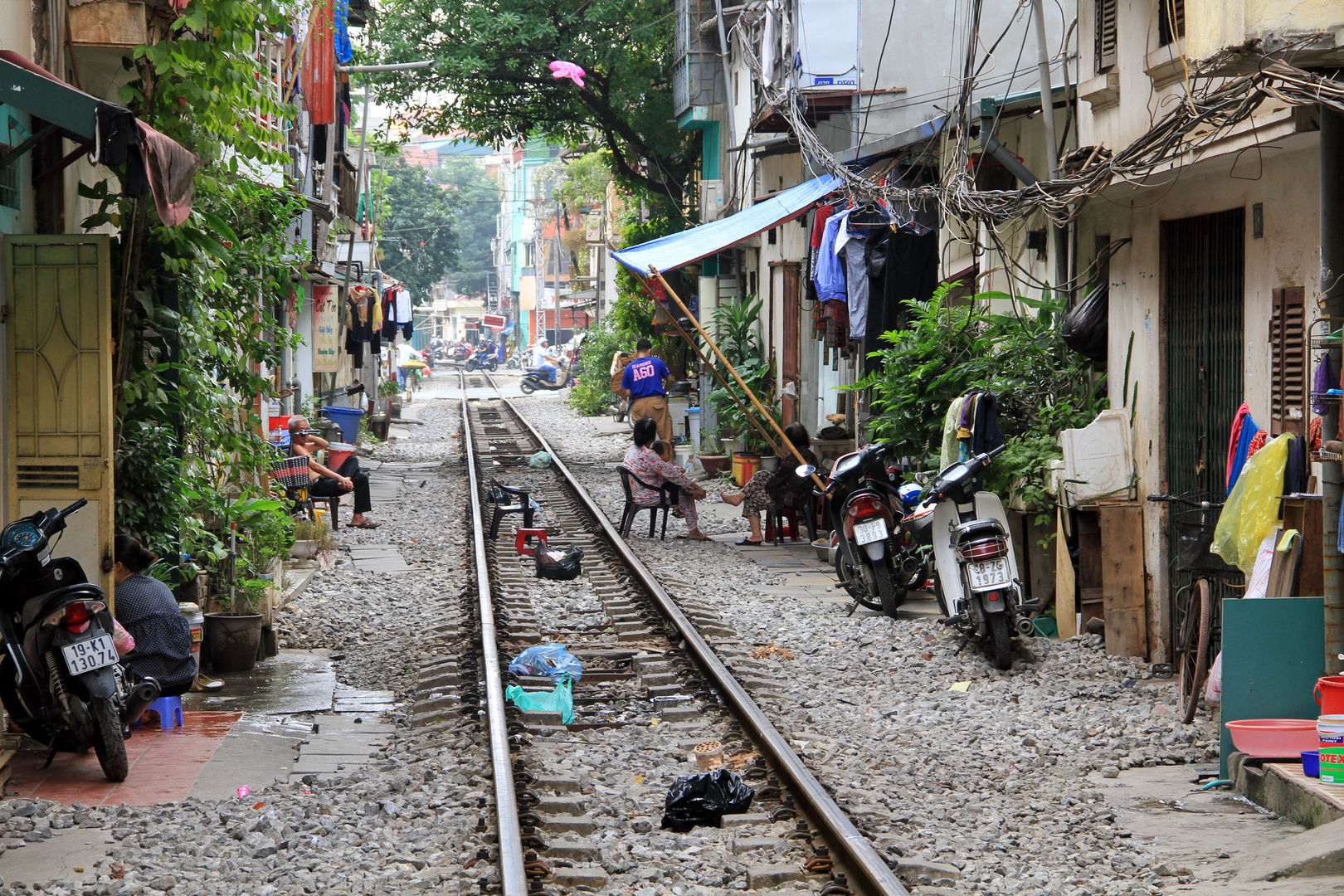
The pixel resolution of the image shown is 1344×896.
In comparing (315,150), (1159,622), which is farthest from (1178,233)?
(315,150)

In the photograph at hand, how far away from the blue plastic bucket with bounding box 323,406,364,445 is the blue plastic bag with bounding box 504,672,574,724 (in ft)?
42.3

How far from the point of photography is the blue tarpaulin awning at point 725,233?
14523 millimetres

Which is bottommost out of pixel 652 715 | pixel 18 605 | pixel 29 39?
pixel 652 715

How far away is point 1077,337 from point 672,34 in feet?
61.1

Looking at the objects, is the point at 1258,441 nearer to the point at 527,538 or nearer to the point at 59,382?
the point at 59,382

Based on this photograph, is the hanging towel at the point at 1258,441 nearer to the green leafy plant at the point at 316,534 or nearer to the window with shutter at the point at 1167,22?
the window with shutter at the point at 1167,22

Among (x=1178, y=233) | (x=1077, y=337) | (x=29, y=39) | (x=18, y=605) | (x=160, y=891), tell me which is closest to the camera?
(x=160, y=891)

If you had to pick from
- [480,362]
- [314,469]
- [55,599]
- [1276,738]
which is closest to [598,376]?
[314,469]

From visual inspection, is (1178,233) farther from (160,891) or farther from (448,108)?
(448,108)

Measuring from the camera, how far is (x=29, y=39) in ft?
23.2

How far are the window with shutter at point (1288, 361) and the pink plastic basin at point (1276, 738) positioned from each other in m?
1.70

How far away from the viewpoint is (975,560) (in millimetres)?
8289

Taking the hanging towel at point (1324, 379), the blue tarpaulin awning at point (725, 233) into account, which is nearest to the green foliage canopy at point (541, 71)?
the blue tarpaulin awning at point (725, 233)

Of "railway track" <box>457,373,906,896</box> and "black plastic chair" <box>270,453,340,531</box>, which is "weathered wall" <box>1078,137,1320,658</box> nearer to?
"railway track" <box>457,373,906,896</box>
